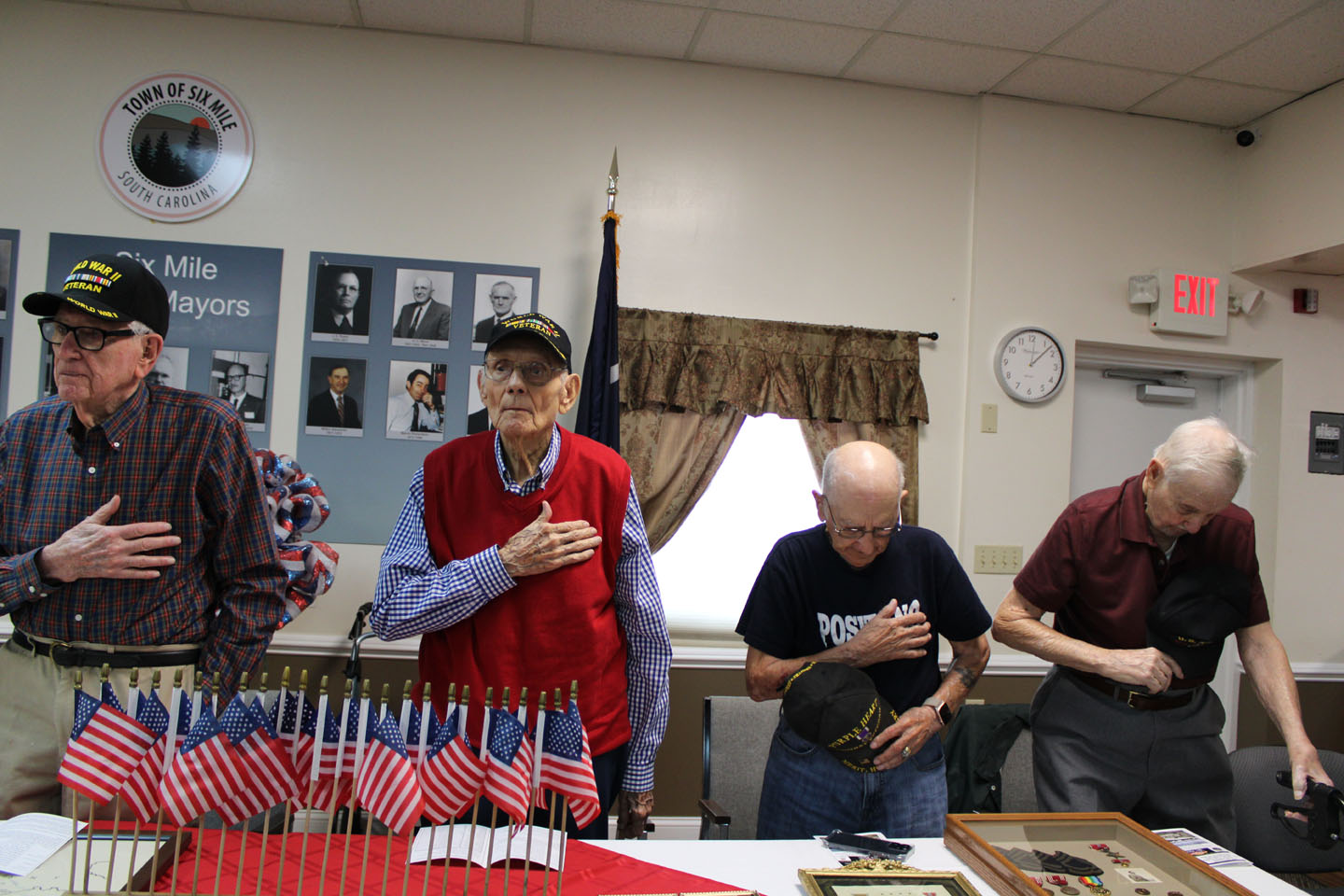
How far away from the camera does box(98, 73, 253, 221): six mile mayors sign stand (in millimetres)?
3399

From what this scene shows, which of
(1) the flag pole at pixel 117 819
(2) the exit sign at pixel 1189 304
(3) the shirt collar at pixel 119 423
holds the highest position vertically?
(2) the exit sign at pixel 1189 304

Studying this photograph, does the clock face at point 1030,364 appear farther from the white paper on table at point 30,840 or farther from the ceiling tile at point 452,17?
the white paper on table at point 30,840

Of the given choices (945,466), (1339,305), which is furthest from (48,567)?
(1339,305)

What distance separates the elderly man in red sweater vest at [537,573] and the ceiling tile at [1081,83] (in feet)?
9.41

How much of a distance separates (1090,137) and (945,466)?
1727 millimetres

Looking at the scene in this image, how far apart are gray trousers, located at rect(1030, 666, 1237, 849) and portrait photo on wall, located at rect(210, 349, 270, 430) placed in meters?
3.13

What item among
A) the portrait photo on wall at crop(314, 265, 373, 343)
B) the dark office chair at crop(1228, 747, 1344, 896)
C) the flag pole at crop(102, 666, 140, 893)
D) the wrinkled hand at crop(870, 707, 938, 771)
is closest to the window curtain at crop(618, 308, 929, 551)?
the portrait photo on wall at crop(314, 265, 373, 343)

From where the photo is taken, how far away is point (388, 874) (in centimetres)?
142

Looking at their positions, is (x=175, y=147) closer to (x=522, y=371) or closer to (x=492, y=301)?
(x=492, y=301)

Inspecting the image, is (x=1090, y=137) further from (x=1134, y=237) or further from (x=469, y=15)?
(x=469, y=15)

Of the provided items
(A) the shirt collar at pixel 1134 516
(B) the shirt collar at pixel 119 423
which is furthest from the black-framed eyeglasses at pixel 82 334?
(A) the shirt collar at pixel 1134 516

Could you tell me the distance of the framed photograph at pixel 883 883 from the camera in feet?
4.64

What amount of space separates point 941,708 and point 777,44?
9.23 feet

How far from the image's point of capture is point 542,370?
1854 mm
